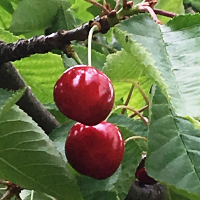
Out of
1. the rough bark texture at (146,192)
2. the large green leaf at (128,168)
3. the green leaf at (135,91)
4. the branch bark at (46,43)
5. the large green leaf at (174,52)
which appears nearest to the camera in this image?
the large green leaf at (174,52)

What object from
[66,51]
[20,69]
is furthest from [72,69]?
[20,69]

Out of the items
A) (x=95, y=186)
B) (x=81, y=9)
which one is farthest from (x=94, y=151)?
(x=81, y=9)

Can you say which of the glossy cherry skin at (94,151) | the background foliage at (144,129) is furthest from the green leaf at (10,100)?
the glossy cherry skin at (94,151)

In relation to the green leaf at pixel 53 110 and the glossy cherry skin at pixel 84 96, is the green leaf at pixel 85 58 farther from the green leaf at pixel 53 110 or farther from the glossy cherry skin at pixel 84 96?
the glossy cherry skin at pixel 84 96

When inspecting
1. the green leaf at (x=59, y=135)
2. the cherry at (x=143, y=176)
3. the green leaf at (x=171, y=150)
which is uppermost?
the green leaf at (x=59, y=135)

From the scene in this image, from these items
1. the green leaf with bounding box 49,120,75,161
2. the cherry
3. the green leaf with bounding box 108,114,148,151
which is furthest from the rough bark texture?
the green leaf with bounding box 49,120,75,161

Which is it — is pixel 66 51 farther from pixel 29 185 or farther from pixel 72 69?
pixel 29 185

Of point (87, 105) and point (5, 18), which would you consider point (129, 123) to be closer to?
point (87, 105)
